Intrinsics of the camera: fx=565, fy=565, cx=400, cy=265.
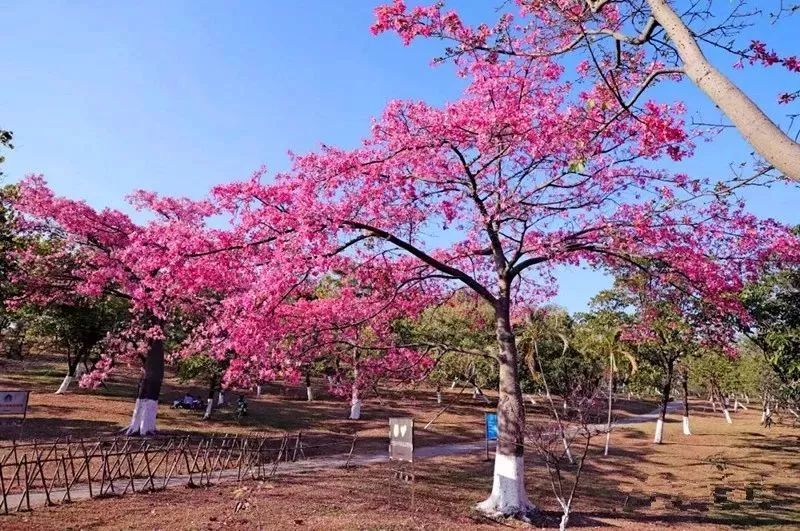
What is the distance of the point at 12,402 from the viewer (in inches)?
473

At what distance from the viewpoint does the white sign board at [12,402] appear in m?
11.8

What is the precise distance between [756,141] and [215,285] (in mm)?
8711

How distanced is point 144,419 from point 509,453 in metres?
13.4

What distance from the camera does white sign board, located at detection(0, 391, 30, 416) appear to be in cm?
1184

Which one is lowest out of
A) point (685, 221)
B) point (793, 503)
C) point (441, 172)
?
point (793, 503)

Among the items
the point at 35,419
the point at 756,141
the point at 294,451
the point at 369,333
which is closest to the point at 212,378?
the point at 35,419

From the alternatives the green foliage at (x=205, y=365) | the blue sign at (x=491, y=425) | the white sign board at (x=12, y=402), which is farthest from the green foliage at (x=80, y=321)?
the blue sign at (x=491, y=425)

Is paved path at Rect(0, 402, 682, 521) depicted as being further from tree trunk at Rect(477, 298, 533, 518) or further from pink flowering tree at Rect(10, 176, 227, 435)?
pink flowering tree at Rect(10, 176, 227, 435)

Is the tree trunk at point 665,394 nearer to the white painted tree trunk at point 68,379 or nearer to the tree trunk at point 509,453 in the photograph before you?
the tree trunk at point 509,453

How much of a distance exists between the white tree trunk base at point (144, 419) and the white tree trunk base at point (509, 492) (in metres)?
12.8

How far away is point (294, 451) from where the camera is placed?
18.1m

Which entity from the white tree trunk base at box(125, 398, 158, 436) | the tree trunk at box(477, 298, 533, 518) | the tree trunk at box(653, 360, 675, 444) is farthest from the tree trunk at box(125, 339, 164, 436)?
the tree trunk at box(653, 360, 675, 444)

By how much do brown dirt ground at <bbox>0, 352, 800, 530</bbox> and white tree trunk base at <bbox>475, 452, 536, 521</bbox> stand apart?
1.06 ft

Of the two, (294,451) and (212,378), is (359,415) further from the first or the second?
(294,451)
